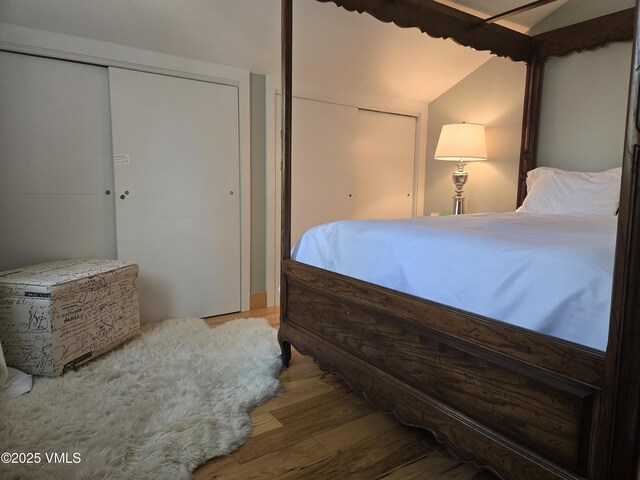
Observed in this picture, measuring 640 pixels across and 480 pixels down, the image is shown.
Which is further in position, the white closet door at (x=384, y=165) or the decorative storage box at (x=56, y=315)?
the white closet door at (x=384, y=165)

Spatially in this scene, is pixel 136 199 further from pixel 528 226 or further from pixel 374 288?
pixel 528 226

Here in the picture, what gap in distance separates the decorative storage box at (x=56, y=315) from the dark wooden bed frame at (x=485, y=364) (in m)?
0.98

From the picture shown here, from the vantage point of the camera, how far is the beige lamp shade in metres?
3.17

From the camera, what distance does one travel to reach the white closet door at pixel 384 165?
11.9ft

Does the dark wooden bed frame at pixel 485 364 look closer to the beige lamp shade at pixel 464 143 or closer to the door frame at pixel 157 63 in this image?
the door frame at pixel 157 63

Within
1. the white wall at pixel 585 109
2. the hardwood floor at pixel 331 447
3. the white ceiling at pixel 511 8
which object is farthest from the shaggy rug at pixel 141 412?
the white ceiling at pixel 511 8

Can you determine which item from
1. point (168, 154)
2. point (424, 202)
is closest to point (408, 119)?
point (424, 202)

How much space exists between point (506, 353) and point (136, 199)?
2416 mm

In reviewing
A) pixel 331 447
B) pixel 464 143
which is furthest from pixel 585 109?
pixel 331 447

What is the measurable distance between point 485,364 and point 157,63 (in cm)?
261

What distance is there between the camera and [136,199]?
2.68 meters

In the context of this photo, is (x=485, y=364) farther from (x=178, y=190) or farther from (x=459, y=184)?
(x=459, y=184)

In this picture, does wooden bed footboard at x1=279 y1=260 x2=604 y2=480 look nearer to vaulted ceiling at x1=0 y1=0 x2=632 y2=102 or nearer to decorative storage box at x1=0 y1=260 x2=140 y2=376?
decorative storage box at x1=0 y1=260 x2=140 y2=376

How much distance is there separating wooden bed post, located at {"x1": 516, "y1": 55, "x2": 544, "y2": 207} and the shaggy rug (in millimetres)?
2270
